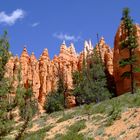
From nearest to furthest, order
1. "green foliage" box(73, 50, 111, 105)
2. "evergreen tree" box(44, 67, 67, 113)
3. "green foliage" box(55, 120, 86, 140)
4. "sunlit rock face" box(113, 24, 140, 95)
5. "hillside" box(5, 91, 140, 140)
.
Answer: "hillside" box(5, 91, 140, 140) < "green foliage" box(55, 120, 86, 140) < "green foliage" box(73, 50, 111, 105) < "evergreen tree" box(44, 67, 67, 113) < "sunlit rock face" box(113, 24, 140, 95)

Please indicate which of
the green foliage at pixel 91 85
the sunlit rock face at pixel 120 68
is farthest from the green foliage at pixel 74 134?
the sunlit rock face at pixel 120 68

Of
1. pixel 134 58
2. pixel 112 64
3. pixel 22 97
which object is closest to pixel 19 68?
pixel 22 97

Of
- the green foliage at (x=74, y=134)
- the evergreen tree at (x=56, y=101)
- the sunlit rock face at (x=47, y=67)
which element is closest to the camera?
the green foliage at (x=74, y=134)

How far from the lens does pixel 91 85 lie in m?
69.6

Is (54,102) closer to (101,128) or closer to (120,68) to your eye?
(120,68)

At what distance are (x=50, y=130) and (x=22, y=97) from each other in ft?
64.2

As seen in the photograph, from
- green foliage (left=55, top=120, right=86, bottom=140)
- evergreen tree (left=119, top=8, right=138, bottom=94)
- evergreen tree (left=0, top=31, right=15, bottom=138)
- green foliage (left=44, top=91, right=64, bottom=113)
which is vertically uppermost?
evergreen tree (left=119, top=8, right=138, bottom=94)

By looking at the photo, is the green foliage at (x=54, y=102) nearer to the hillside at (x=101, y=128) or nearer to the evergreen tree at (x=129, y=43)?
the evergreen tree at (x=129, y=43)

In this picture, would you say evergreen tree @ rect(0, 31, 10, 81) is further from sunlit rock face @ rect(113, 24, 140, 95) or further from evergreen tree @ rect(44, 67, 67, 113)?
sunlit rock face @ rect(113, 24, 140, 95)

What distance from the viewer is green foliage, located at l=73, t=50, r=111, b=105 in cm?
6894

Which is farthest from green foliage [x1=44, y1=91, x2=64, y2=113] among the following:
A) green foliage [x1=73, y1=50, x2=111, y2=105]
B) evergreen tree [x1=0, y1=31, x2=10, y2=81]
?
evergreen tree [x1=0, y1=31, x2=10, y2=81]

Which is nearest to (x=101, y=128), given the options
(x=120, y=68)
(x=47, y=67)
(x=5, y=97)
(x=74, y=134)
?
(x=74, y=134)

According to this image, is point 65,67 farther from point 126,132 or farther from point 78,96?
point 126,132

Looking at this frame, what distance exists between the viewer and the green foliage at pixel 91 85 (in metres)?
68.9
